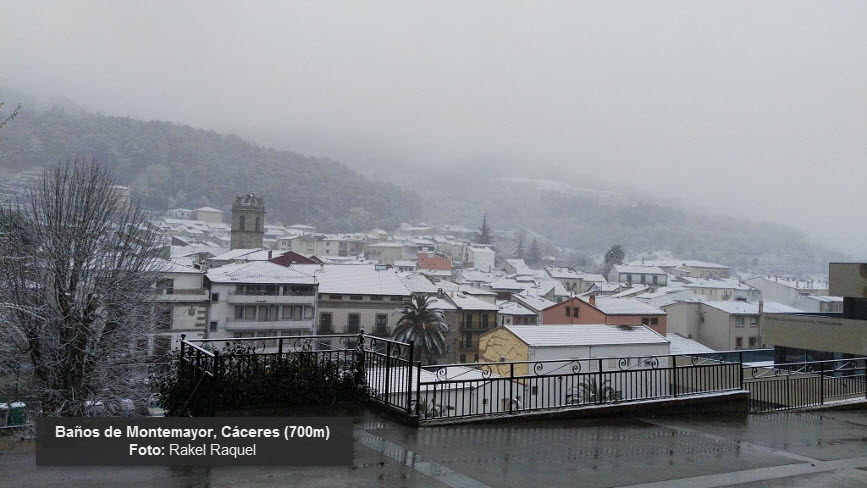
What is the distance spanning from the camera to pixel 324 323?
59625 millimetres

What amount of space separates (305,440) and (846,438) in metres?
8.37

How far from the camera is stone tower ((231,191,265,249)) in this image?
122562 millimetres

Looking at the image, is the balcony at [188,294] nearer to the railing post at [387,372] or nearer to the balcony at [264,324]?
the balcony at [264,324]

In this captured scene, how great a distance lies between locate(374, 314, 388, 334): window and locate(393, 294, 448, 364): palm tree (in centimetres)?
853

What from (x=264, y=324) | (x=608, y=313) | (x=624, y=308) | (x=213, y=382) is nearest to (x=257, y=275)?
(x=264, y=324)

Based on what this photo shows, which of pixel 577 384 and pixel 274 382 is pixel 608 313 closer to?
pixel 577 384

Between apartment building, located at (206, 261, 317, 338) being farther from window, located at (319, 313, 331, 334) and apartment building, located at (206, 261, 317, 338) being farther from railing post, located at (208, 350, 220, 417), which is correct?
railing post, located at (208, 350, 220, 417)

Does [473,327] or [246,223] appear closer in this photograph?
[473,327]

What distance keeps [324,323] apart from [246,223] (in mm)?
69296

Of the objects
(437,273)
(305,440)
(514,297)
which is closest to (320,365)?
(305,440)

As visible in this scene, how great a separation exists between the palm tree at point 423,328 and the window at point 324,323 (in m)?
9.44

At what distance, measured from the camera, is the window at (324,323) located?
195ft

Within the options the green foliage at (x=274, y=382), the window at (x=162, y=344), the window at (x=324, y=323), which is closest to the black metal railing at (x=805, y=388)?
the green foliage at (x=274, y=382)

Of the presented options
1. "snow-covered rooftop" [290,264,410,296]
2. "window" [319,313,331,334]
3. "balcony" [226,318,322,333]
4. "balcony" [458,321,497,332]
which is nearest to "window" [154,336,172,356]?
"balcony" [226,318,322,333]
